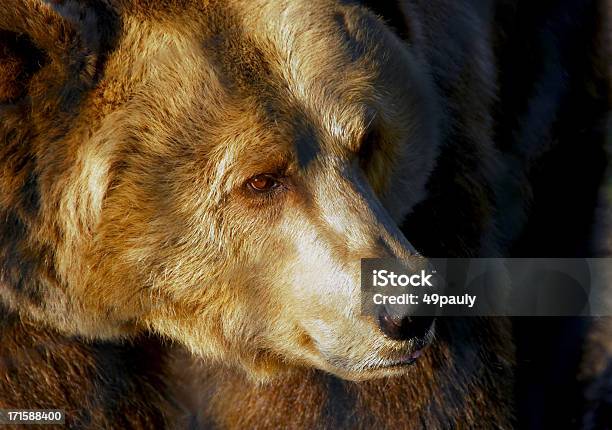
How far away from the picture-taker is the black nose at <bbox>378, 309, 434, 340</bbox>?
10.5ft

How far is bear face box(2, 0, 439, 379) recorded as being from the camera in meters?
3.25

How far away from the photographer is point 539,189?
4.92 meters

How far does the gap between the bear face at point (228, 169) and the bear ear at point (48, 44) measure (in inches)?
0.4

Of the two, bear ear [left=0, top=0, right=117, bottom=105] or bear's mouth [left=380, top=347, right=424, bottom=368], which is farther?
bear's mouth [left=380, top=347, right=424, bottom=368]

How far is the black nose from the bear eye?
1.52ft

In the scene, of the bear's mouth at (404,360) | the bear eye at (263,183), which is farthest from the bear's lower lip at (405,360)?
the bear eye at (263,183)

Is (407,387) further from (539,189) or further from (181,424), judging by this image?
(539,189)

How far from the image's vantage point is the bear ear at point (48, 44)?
3178mm

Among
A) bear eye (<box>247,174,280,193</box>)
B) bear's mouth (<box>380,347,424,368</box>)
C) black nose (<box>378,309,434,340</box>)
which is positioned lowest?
bear's mouth (<box>380,347,424,368</box>)

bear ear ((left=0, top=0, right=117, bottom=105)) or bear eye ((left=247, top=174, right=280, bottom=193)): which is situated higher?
bear ear ((left=0, top=0, right=117, bottom=105))

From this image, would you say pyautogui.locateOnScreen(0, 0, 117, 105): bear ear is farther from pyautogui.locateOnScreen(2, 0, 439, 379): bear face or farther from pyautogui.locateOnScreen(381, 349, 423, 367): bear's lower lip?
pyautogui.locateOnScreen(381, 349, 423, 367): bear's lower lip

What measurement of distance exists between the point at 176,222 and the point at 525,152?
188 cm

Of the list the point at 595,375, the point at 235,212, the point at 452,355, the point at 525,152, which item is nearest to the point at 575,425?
the point at 595,375

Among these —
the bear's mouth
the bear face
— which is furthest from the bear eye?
the bear's mouth
